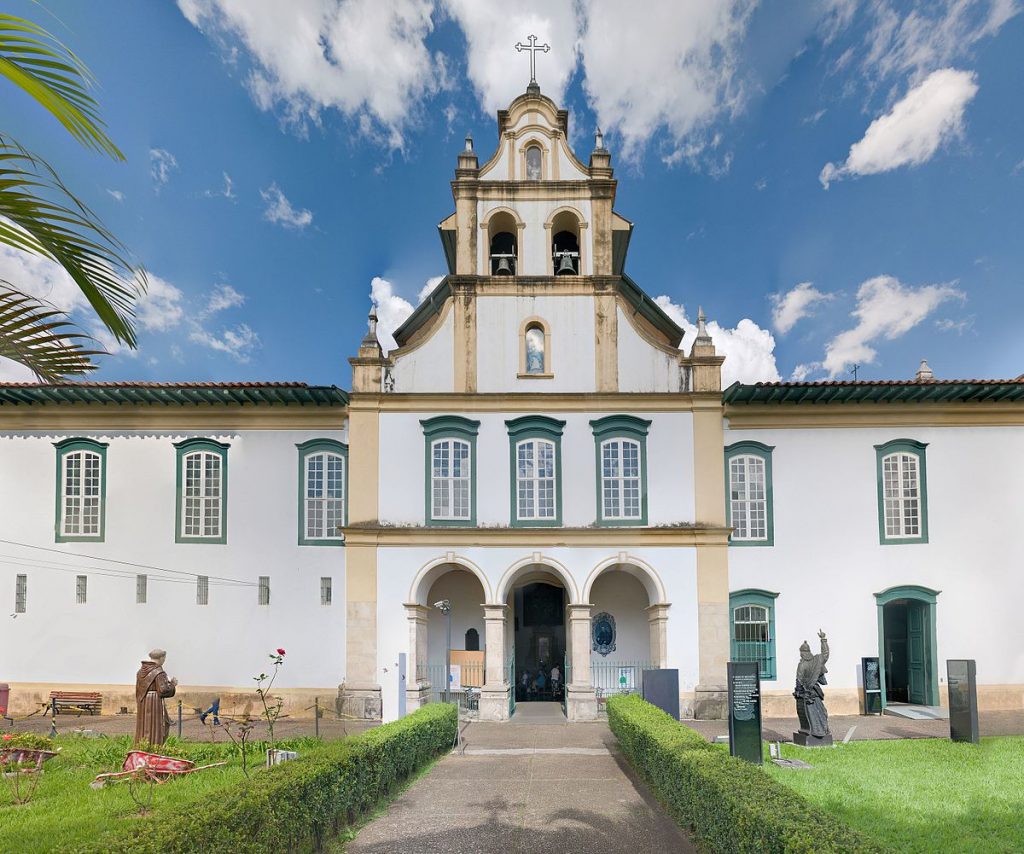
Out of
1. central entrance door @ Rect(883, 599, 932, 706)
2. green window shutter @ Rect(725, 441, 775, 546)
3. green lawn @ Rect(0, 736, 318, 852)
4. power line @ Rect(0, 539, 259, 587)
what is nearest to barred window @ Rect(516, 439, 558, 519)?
green window shutter @ Rect(725, 441, 775, 546)

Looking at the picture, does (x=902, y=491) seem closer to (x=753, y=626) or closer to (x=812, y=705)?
(x=753, y=626)

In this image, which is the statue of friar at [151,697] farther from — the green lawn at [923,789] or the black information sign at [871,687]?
the black information sign at [871,687]

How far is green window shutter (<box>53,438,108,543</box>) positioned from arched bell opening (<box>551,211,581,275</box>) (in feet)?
44.8

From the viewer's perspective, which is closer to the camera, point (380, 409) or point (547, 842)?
point (547, 842)

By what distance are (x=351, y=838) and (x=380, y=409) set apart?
39.5 feet

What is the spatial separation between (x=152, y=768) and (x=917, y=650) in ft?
61.3

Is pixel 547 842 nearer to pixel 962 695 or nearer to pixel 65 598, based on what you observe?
pixel 962 695

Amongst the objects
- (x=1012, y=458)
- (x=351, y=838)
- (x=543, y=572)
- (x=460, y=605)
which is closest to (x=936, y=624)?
(x=1012, y=458)

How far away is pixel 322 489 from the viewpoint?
2039cm

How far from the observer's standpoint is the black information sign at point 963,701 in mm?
14273

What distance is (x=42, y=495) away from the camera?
2059 cm

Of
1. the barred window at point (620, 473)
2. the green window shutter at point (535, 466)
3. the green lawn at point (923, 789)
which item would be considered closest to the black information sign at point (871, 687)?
the green lawn at point (923, 789)

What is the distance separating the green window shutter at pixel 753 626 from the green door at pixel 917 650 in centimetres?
402

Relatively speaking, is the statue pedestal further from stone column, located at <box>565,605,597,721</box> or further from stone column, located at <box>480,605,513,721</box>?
stone column, located at <box>480,605,513,721</box>
